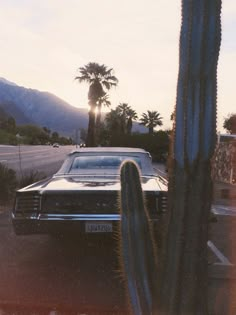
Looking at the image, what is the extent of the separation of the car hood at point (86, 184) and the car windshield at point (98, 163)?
714 millimetres

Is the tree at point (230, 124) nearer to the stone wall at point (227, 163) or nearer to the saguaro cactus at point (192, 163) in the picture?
the stone wall at point (227, 163)

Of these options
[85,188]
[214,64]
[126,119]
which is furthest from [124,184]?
[126,119]

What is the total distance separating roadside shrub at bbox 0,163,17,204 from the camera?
13564 millimetres

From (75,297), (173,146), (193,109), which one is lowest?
(75,297)

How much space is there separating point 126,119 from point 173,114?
304ft

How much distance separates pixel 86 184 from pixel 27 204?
2.89 feet

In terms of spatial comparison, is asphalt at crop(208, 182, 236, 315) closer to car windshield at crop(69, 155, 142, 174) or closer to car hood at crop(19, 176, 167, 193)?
car hood at crop(19, 176, 167, 193)

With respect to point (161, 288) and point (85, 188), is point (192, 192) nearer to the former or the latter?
point (161, 288)

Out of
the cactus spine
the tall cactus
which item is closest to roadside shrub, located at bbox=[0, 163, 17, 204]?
the cactus spine

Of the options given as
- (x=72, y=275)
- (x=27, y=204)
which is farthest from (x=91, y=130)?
(x=72, y=275)

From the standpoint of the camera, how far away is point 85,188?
730 cm

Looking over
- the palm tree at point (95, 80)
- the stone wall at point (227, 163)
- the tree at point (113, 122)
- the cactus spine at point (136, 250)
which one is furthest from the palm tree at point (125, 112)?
the cactus spine at point (136, 250)

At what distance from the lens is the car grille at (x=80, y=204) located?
7156 millimetres

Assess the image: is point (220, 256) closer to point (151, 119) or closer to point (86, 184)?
point (86, 184)
